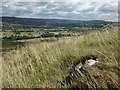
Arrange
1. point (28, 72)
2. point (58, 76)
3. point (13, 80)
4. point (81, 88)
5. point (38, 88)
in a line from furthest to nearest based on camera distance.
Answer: point (28, 72)
point (13, 80)
point (58, 76)
point (38, 88)
point (81, 88)

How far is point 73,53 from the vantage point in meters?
6.88

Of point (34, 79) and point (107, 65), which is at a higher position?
point (107, 65)

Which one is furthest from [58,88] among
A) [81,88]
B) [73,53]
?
[73,53]

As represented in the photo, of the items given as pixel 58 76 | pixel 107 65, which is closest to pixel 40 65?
pixel 58 76

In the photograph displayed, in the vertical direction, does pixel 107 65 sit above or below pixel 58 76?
above

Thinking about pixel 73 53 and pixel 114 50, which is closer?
pixel 114 50

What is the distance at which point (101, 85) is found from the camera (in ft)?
14.0

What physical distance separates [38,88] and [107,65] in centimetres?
150

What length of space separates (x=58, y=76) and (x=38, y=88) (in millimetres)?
583

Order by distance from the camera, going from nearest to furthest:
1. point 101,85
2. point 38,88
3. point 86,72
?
point 101,85, point 86,72, point 38,88

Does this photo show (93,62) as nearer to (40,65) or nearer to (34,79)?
(34,79)

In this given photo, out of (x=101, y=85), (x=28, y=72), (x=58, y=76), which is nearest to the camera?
(x=101, y=85)

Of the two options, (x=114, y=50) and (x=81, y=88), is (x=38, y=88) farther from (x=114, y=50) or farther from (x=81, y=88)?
(x=114, y=50)

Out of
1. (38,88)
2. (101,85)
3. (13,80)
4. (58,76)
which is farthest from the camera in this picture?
(13,80)
